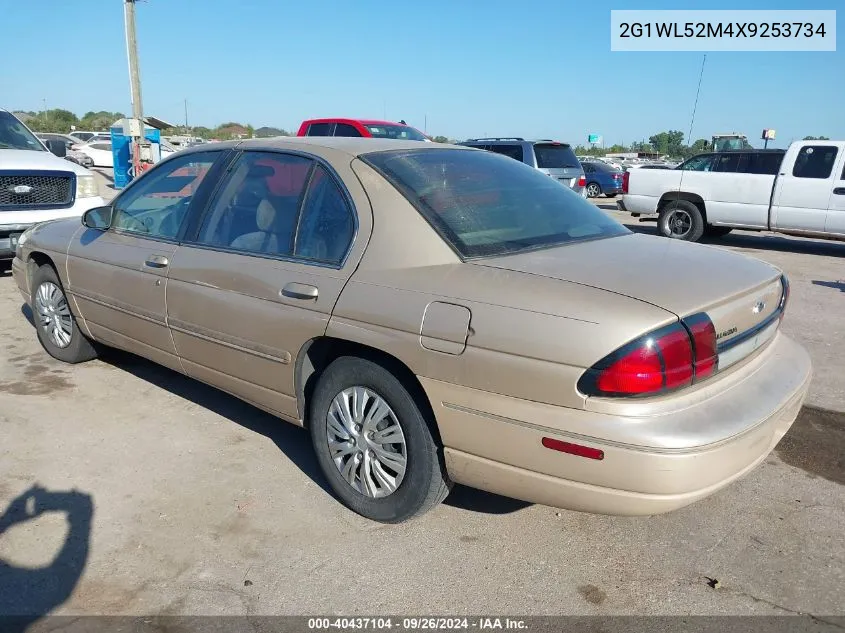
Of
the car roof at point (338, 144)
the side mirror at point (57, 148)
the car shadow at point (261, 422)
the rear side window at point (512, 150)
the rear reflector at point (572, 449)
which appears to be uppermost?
the rear side window at point (512, 150)

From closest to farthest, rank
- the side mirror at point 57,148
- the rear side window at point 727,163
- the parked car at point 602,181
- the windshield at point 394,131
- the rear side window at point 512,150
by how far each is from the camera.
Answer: the side mirror at point 57,148 < the rear side window at point 727,163 < the windshield at point 394,131 < the rear side window at point 512,150 < the parked car at point 602,181

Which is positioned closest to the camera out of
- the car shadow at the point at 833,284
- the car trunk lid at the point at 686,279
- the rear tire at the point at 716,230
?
the car trunk lid at the point at 686,279

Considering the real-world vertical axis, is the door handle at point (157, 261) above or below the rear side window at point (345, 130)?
below

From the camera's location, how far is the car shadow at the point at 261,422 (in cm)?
328

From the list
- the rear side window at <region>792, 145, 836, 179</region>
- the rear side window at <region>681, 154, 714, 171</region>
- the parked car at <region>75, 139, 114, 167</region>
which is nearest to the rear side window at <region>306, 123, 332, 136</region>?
the rear side window at <region>681, 154, 714, 171</region>

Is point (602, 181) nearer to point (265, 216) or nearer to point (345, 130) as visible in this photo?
point (345, 130)

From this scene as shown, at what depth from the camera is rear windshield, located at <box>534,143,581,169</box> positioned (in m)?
13.5

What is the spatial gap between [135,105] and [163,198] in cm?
1524

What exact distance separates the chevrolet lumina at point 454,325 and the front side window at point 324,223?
0.03 feet

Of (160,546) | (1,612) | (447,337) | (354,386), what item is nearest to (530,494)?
(447,337)

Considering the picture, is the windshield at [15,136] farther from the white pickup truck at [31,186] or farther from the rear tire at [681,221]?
the rear tire at [681,221]

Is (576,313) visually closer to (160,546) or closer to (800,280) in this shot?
(160,546)

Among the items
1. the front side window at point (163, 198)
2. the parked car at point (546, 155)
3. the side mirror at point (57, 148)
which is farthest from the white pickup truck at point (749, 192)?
the front side window at point (163, 198)

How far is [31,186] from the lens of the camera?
7.66 meters
